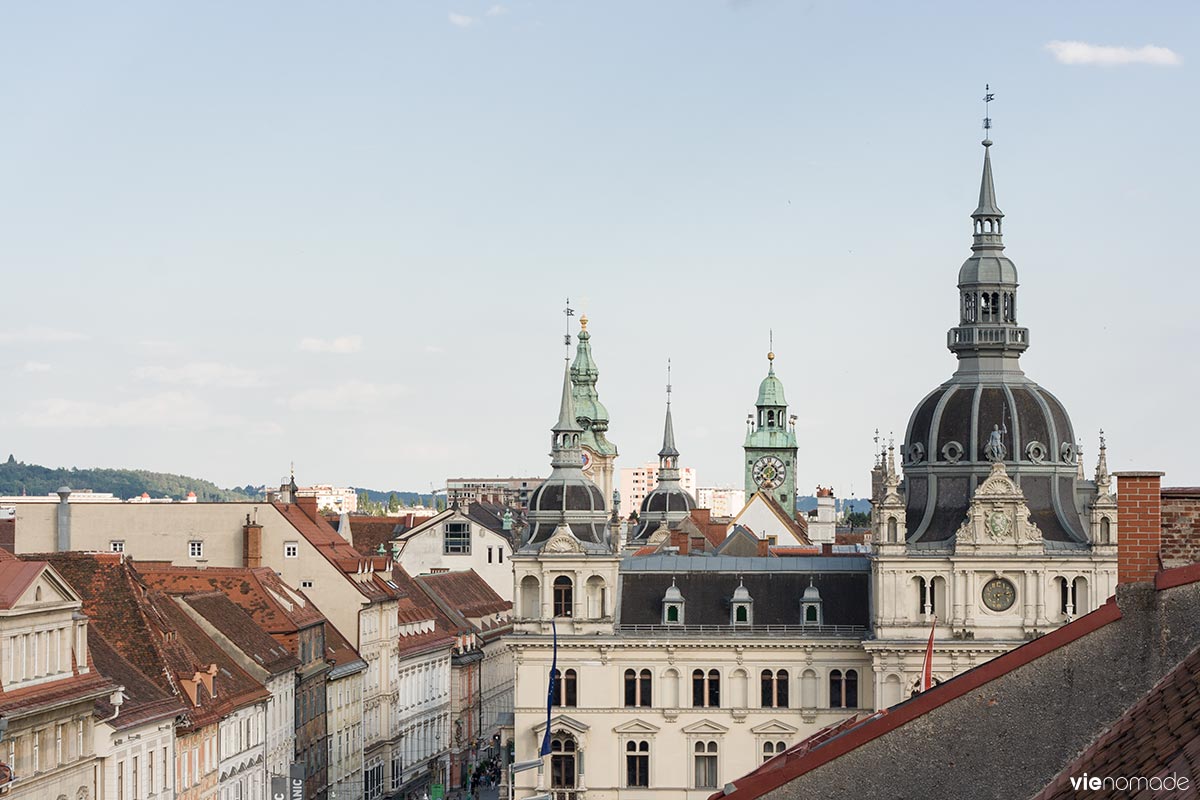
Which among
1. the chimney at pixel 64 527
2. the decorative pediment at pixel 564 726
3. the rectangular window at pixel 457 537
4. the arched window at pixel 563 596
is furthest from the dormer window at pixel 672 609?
the rectangular window at pixel 457 537

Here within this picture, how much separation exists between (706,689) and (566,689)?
21.8 feet

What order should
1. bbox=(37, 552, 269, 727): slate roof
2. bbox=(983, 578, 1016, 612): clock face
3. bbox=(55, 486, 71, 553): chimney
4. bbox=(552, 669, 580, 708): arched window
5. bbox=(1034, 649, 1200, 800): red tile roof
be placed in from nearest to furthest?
bbox=(1034, 649, 1200, 800): red tile roof → bbox=(37, 552, 269, 727): slate roof → bbox=(983, 578, 1016, 612): clock face → bbox=(552, 669, 580, 708): arched window → bbox=(55, 486, 71, 553): chimney

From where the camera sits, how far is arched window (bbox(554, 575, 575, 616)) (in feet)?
346

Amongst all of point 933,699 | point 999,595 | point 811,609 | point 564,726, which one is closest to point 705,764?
point 564,726

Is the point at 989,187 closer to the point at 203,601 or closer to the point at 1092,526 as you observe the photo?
the point at 1092,526

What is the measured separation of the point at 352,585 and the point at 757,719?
2204cm

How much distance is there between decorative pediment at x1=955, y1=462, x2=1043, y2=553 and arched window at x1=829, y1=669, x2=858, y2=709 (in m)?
7.89

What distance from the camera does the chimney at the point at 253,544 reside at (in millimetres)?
110438

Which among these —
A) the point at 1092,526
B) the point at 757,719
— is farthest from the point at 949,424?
the point at 757,719

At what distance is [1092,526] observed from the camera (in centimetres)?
10281

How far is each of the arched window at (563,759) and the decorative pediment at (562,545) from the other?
939cm

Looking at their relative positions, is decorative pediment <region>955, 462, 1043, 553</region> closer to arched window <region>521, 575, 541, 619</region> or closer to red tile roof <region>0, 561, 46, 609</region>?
arched window <region>521, 575, 541, 619</region>

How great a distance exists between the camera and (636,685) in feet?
339

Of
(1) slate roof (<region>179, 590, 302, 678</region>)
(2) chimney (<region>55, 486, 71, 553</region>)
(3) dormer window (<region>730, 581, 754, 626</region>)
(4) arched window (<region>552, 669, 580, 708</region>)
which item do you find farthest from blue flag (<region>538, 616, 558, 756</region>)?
(2) chimney (<region>55, 486, 71, 553</region>)
